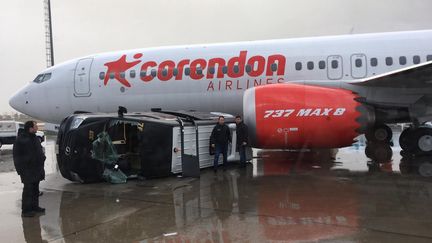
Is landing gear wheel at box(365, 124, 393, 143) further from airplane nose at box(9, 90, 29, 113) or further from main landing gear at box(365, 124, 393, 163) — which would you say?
airplane nose at box(9, 90, 29, 113)

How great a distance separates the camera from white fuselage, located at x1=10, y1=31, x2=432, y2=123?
11695 mm

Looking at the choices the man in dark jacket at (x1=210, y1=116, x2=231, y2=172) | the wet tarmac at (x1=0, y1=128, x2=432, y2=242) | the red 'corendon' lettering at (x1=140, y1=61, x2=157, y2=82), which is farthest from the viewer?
the red 'corendon' lettering at (x1=140, y1=61, x2=157, y2=82)

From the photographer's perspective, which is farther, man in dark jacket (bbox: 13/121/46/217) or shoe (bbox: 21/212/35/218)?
man in dark jacket (bbox: 13/121/46/217)

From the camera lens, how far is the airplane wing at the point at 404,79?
9.43 meters

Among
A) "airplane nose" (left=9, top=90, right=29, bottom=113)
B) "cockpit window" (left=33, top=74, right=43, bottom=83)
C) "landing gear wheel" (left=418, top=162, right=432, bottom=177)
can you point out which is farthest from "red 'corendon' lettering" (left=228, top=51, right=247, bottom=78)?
"airplane nose" (left=9, top=90, right=29, bottom=113)

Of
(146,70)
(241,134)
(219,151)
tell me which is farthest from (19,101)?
(241,134)

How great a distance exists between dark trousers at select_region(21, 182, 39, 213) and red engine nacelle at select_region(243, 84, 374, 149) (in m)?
5.09

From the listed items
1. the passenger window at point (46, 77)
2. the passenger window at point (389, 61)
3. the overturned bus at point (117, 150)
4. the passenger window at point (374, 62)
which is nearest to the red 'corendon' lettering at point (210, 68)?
the passenger window at point (46, 77)

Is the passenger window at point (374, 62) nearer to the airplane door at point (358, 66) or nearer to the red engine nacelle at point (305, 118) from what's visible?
the airplane door at point (358, 66)

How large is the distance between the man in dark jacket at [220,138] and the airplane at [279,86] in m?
0.62

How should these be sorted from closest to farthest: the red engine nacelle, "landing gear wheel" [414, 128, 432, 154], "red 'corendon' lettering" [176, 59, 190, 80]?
the red engine nacelle → "landing gear wheel" [414, 128, 432, 154] → "red 'corendon' lettering" [176, 59, 190, 80]

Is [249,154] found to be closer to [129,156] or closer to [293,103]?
[293,103]

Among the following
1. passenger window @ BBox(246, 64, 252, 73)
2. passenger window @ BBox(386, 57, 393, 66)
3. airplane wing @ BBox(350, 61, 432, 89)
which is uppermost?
passenger window @ BBox(386, 57, 393, 66)

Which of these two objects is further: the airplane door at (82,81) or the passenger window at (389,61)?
the airplane door at (82,81)
